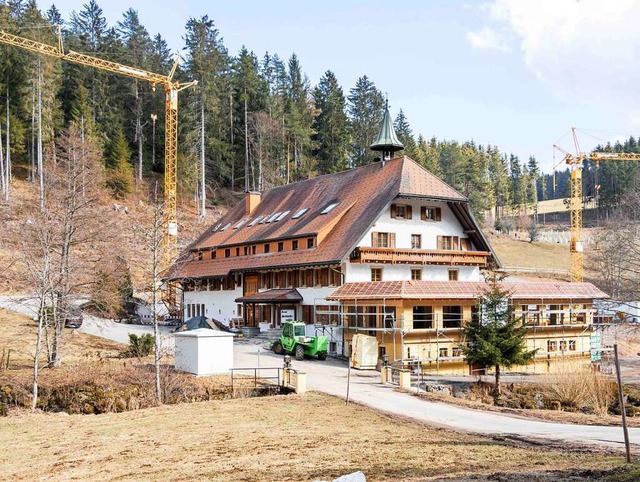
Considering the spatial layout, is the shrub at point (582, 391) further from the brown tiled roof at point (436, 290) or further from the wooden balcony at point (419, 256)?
the wooden balcony at point (419, 256)

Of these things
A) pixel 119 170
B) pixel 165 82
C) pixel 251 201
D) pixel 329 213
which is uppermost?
pixel 165 82

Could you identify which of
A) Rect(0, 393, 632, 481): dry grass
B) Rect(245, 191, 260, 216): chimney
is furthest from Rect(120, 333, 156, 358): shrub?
Rect(245, 191, 260, 216): chimney

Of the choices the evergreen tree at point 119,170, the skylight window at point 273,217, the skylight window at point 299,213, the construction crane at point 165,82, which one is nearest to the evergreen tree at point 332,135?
the construction crane at point 165,82

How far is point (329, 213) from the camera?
145ft

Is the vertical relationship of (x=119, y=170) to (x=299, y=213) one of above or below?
above

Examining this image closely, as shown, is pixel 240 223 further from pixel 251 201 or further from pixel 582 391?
pixel 582 391

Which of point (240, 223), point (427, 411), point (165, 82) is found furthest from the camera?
point (165, 82)

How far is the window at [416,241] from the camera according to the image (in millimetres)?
42031

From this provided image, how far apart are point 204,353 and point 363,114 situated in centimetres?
7558

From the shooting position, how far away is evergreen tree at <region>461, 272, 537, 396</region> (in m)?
28.5

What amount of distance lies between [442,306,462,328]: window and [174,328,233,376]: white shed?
13081 millimetres

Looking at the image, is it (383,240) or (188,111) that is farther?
(188,111)

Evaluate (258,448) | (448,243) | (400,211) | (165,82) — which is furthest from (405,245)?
(165,82)

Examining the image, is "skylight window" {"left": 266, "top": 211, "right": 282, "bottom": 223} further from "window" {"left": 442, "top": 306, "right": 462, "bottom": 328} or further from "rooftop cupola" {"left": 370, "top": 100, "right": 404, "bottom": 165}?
"window" {"left": 442, "top": 306, "right": 462, "bottom": 328}
